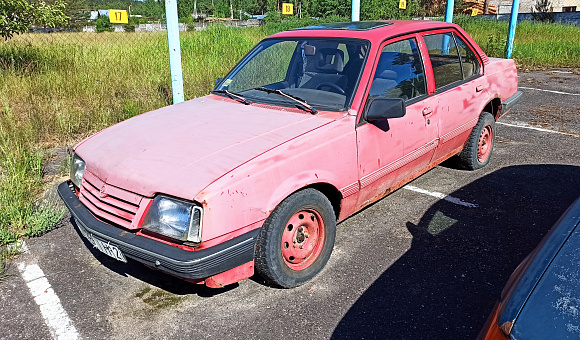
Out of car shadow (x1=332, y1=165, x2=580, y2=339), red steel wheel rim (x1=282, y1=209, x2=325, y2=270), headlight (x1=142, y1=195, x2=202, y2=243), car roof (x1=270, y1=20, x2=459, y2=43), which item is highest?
car roof (x1=270, y1=20, x2=459, y2=43)

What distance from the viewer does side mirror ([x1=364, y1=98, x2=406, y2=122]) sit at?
3.25 m

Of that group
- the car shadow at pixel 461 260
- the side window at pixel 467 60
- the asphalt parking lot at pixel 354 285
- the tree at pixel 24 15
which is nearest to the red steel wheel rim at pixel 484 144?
the car shadow at pixel 461 260

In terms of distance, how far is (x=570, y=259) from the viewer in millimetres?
1737

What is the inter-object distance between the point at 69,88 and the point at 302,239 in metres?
6.02

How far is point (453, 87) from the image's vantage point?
4.35m

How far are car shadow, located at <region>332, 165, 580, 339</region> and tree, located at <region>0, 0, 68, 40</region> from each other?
22.2 ft

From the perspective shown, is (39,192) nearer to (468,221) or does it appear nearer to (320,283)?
(320,283)

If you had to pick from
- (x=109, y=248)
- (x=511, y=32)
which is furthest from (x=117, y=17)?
(x=511, y=32)

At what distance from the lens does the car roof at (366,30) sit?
12.4 feet

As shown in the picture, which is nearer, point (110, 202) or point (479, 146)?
point (110, 202)

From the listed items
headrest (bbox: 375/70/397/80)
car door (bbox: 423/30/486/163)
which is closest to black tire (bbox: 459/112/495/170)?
car door (bbox: 423/30/486/163)

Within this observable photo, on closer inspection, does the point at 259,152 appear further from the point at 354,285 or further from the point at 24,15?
the point at 24,15

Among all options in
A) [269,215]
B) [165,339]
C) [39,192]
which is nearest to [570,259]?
[269,215]

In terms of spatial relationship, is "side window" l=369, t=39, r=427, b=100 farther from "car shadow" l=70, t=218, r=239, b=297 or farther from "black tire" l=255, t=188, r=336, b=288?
"car shadow" l=70, t=218, r=239, b=297
